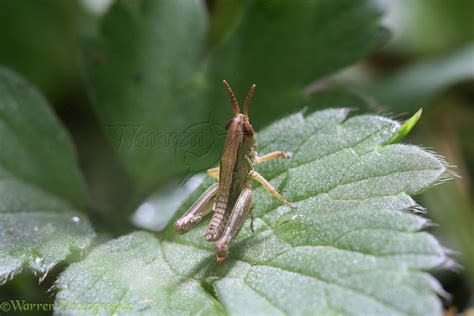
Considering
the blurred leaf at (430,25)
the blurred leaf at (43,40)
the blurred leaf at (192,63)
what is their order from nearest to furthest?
the blurred leaf at (192,63) → the blurred leaf at (43,40) → the blurred leaf at (430,25)

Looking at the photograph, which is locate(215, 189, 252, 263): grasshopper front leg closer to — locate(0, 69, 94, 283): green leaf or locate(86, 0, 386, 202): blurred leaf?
locate(0, 69, 94, 283): green leaf

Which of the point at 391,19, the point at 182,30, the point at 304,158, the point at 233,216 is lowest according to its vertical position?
the point at 233,216

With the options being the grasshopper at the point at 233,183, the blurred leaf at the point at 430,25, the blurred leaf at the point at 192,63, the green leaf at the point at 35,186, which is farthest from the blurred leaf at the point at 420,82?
the green leaf at the point at 35,186

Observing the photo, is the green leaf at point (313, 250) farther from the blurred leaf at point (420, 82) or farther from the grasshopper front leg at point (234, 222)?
the blurred leaf at point (420, 82)

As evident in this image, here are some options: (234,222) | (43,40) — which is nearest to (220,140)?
(234,222)

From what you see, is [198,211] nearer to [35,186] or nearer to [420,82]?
[35,186]

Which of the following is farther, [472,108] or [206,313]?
[472,108]

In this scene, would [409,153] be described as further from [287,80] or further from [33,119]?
[33,119]

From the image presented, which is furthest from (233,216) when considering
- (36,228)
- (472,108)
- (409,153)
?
(472,108)
